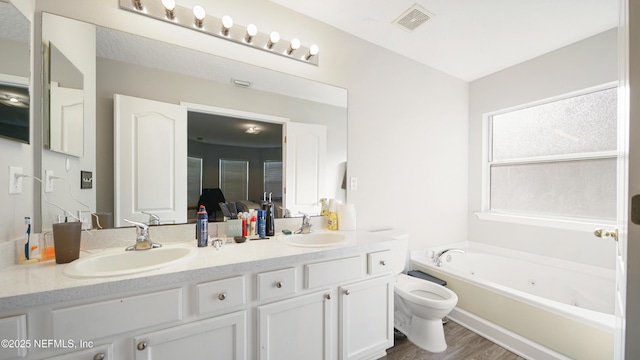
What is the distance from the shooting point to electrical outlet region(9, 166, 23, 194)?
1.01 meters

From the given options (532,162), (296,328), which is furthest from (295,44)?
(532,162)

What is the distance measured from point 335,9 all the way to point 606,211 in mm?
2772

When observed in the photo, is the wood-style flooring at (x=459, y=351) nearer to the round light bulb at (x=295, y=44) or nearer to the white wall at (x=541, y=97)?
the white wall at (x=541, y=97)

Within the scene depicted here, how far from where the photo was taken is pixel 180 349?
0.99 metres

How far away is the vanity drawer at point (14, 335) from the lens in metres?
0.74

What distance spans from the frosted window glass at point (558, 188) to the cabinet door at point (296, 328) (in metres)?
2.47

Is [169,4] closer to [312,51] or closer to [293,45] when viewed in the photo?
[293,45]

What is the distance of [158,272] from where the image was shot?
3.12ft

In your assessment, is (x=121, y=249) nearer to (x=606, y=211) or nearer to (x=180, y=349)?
(x=180, y=349)

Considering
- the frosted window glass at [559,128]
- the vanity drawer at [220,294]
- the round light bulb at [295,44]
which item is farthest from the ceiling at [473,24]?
the vanity drawer at [220,294]

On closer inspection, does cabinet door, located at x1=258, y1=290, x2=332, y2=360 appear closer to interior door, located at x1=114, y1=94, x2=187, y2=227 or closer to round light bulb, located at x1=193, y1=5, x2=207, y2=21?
A: interior door, located at x1=114, y1=94, x2=187, y2=227

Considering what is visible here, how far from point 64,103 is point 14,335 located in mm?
1029

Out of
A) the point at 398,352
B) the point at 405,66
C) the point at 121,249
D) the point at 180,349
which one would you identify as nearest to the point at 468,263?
the point at 398,352

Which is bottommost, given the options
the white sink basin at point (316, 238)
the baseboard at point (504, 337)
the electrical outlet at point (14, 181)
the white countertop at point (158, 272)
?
the baseboard at point (504, 337)
